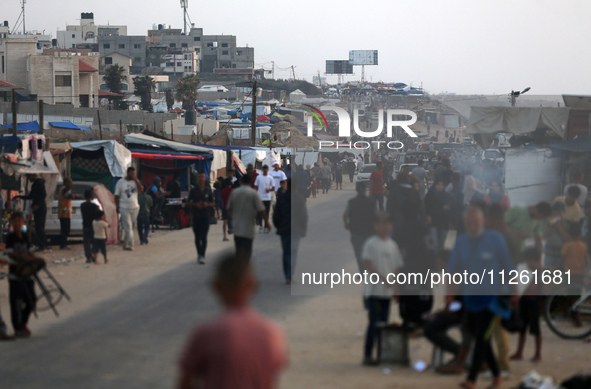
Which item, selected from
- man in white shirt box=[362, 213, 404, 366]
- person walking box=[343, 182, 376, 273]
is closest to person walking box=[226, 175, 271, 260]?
person walking box=[343, 182, 376, 273]

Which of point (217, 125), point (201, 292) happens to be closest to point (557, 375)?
point (201, 292)

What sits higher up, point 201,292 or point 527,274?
point 527,274

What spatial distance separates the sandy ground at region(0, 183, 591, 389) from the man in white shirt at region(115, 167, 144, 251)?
1.44 metres

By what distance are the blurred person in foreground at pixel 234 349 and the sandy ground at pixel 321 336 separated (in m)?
3.14

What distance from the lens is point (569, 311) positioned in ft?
28.3

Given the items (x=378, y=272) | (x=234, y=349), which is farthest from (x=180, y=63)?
(x=234, y=349)

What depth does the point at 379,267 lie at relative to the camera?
706cm

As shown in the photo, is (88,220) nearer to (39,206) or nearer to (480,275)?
(39,206)

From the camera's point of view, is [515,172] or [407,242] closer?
[407,242]

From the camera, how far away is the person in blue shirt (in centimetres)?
630

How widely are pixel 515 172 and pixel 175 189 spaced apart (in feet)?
31.8

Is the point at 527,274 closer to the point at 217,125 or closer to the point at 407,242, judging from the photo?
the point at 407,242

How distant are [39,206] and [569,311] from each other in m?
10.5

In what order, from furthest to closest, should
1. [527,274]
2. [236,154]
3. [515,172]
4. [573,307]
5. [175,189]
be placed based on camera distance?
1. [236,154]
2. [175,189]
3. [515,172]
4. [573,307]
5. [527,274]
